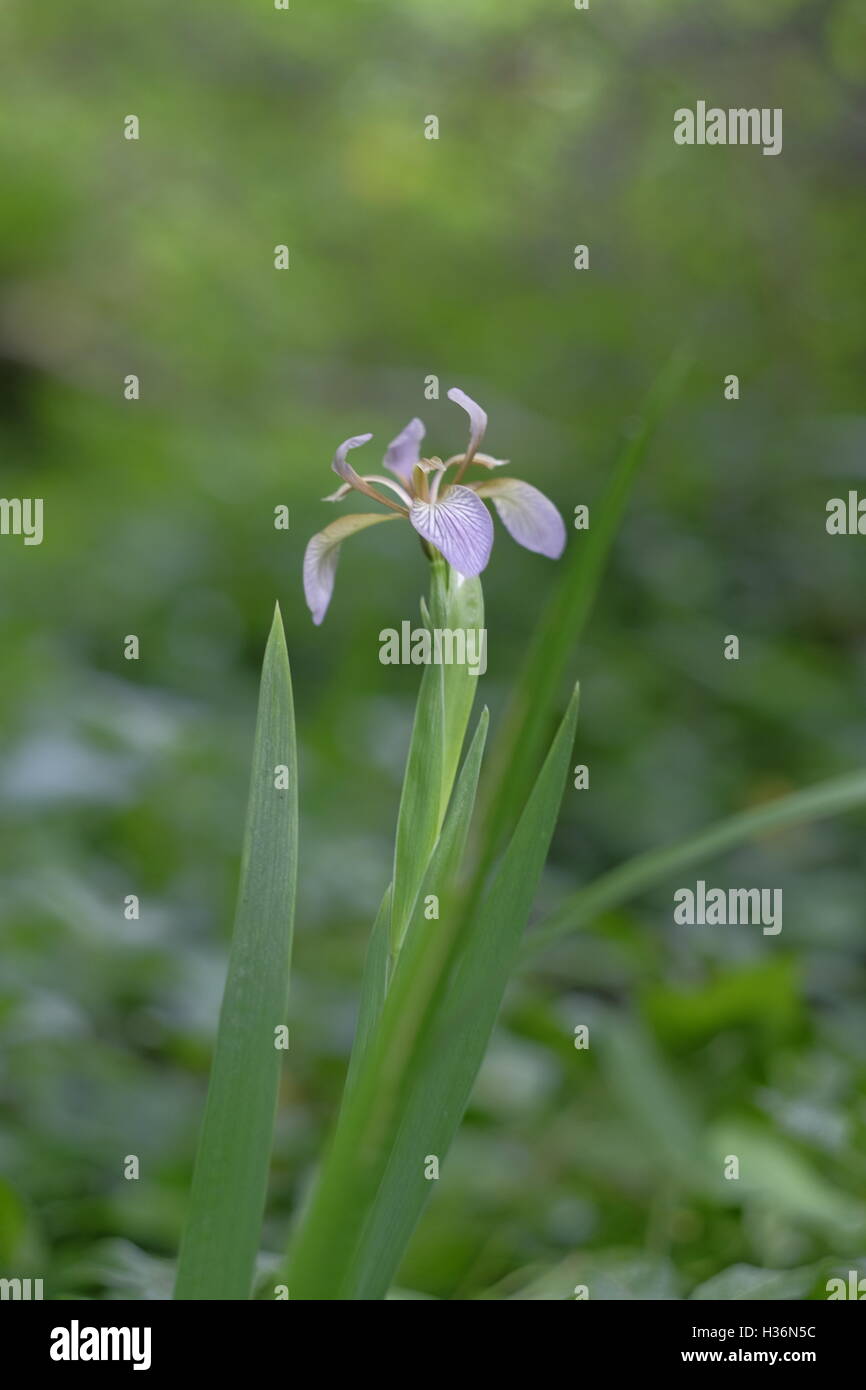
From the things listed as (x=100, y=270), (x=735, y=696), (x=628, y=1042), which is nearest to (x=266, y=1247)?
(x=628, y=1042)

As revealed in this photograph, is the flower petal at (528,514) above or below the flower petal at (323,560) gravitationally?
above

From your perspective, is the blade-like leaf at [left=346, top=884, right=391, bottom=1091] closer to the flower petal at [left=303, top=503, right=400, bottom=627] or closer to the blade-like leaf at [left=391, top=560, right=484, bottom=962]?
A: the blade-like leaf at [left=391, top=560, right=484, bottom=962]

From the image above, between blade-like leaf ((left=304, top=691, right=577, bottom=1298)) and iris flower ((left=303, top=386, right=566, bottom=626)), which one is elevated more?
iris flower ((left=303, top=386, right=566, bottom=626))

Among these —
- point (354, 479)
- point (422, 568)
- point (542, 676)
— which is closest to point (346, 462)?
point (354, 479)

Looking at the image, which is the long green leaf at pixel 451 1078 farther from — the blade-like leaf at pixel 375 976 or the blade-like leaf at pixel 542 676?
the blade-like leaf at pixel 542 676

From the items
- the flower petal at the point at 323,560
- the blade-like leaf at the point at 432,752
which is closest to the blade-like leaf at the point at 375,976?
the blade-like leaf at the point at 432,752

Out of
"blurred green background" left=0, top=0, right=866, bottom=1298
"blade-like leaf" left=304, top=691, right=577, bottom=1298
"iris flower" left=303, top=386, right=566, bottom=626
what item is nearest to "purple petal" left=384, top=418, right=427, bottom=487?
"iris flower" left=303, top=386, right=566, bottom=626
